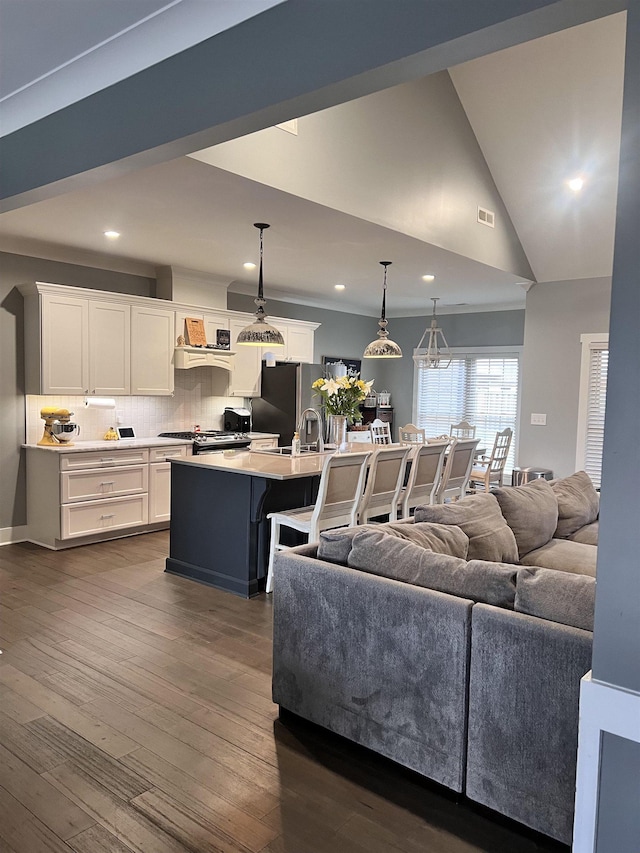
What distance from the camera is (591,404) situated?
6605 mm

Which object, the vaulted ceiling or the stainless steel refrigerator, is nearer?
the vaulted ceiling

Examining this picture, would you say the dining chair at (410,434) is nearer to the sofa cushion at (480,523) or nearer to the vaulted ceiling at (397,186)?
the vaulted ceiling at (397,186)

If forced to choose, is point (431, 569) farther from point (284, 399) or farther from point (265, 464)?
point (284, 399)

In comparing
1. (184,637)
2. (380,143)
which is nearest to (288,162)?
(380,143)

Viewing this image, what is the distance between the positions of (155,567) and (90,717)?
2344mm

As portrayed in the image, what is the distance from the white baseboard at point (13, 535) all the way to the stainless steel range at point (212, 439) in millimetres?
1661

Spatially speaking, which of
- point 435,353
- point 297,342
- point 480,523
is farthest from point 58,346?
point 435,353

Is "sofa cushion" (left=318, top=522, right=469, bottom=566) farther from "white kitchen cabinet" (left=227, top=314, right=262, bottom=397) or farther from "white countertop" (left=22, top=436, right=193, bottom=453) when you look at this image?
"white kitchen cabinet" (left=227, top=314, right=262, bottom=397)

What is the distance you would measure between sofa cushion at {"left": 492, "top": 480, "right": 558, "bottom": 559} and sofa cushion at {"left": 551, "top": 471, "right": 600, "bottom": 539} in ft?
0.77

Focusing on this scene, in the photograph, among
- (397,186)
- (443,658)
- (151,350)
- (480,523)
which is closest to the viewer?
(443,658)

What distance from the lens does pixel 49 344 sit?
18.3 ft

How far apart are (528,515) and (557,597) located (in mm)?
1940

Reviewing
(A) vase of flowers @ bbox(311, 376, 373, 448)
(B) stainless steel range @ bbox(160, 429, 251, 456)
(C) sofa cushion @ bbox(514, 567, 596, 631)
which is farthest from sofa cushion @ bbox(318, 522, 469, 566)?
(B) stainless steel range @ bbox(160, 429, 251, 456)

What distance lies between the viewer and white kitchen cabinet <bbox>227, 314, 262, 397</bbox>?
24.1ft
